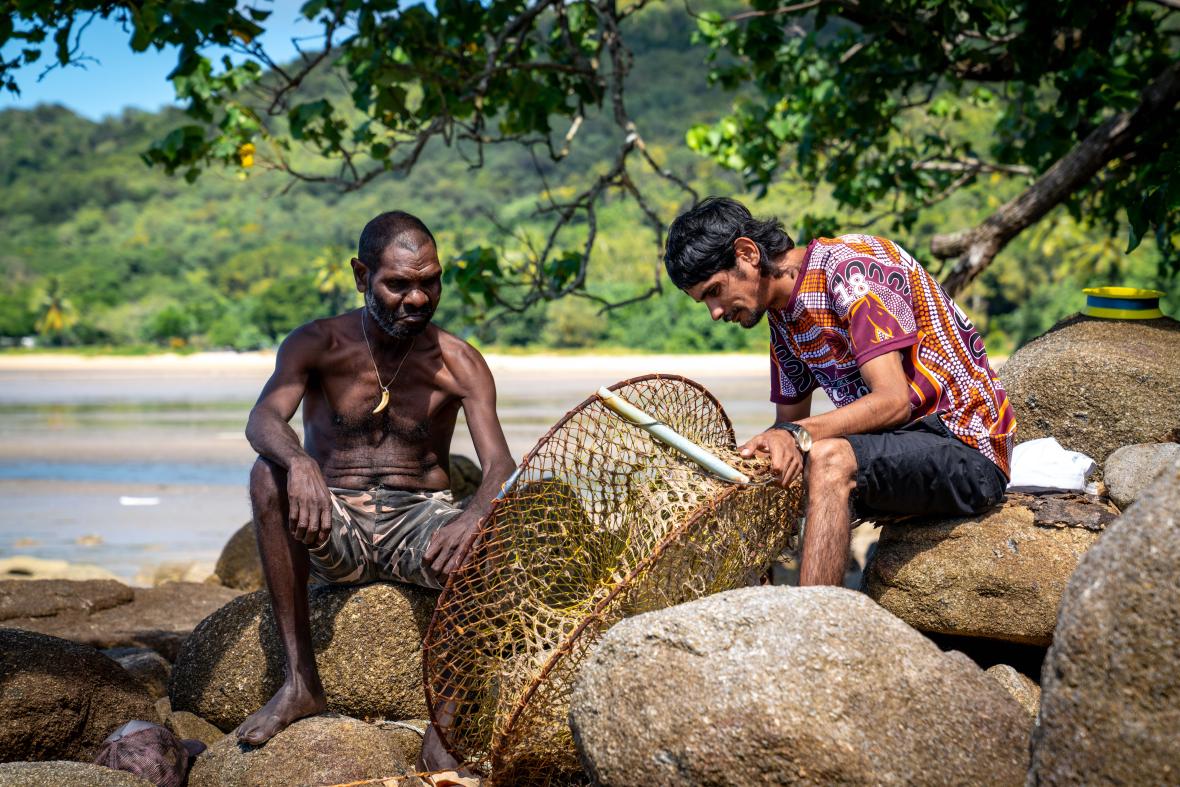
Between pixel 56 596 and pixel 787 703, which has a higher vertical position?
pixel 787 703

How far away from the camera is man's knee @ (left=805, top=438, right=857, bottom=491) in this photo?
13.4ft

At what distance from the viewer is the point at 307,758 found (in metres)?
4.05

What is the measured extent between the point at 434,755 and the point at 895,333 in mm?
2218

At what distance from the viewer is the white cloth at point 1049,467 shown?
489 cm

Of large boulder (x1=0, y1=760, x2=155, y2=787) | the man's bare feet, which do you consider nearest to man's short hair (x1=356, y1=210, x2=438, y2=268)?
the man's bare feet

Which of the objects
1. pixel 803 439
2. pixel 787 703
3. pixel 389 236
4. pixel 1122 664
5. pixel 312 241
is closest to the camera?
pixel 1122 664

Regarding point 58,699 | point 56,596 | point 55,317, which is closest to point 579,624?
point 58,699

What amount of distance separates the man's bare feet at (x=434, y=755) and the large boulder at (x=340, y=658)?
1.77 feet

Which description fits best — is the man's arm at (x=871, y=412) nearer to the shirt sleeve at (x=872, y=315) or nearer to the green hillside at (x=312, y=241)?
the shirt sleeve at (x=872, y=315)

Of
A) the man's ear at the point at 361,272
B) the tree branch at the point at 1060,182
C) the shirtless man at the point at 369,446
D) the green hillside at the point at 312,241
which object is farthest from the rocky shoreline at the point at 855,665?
the green hillside at the point at 312,241

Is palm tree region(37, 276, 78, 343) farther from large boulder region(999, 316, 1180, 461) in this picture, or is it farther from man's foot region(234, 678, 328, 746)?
large boulder region(999, 316, 1180, 461)

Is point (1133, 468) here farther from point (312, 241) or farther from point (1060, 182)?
point (312, 241)

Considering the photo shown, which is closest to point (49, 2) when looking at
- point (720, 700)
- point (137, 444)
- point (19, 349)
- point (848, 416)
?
point (848, 416)

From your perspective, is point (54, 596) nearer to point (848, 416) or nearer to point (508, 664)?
point (508, 664)
